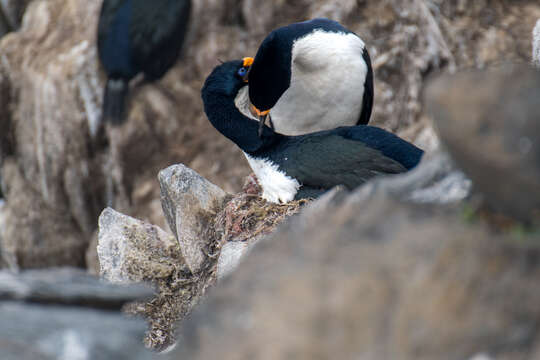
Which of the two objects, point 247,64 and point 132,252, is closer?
point 132,252

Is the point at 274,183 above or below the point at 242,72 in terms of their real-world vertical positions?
below

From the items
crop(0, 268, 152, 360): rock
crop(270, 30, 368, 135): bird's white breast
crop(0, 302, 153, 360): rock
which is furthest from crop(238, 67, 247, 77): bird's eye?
crop(0, 302, 153, 360): rock

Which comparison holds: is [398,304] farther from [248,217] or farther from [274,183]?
[274,183]

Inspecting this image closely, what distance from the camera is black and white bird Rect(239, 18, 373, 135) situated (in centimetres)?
487

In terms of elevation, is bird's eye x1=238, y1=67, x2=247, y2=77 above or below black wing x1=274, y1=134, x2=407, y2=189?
above

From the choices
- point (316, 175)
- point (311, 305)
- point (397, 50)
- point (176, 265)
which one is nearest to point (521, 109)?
point (311, 305)

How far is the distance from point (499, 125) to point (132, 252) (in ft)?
9.83

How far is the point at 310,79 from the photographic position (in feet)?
17.3

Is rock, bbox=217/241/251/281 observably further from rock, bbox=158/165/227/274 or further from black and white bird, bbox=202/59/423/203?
black and white bird, bbox=202/59/423/203

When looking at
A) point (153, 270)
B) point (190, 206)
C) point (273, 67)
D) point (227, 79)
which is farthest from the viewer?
point (273, 67)

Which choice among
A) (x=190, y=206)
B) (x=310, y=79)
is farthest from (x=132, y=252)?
(x=310, y=79)

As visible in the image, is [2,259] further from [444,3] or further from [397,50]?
[444,3]

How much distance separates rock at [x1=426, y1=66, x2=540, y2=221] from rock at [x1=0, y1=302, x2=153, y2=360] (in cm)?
105

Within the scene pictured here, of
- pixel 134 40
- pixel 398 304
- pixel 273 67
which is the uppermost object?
pixel 398 304
